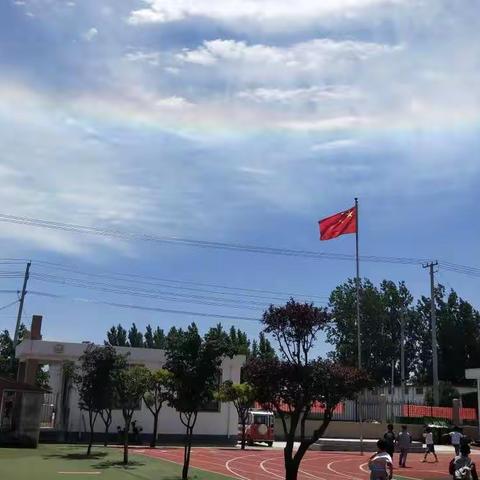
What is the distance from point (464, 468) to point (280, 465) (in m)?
14.6

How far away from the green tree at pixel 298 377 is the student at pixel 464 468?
2.70 meters

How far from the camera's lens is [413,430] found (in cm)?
4819

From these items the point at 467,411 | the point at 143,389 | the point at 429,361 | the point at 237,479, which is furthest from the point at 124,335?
the point at 237,479

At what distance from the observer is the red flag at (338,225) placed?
33844mm

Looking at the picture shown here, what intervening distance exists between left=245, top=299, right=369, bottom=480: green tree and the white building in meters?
22.3

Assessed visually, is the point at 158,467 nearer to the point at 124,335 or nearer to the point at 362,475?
the point at 362,475

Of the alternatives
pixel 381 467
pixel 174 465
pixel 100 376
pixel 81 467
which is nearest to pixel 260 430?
pixel 100 376

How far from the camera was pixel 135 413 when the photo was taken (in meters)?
37.7

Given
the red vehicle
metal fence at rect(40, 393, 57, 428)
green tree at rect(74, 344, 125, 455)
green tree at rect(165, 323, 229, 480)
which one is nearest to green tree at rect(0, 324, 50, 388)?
metal fence at rect(40, 393, 57, 428)

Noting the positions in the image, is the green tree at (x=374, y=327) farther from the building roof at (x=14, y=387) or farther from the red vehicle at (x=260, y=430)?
the building roof at (x=14, y=387)

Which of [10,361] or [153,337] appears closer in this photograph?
[10,361]

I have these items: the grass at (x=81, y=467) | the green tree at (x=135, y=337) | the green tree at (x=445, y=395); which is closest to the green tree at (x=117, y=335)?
the green tree at (x=135, y=337)

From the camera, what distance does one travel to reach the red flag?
111 ft

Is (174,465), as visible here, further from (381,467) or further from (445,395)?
(445,395)
